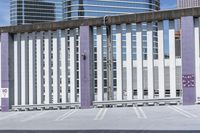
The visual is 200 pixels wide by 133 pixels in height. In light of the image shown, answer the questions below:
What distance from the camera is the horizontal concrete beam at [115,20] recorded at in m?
23.5

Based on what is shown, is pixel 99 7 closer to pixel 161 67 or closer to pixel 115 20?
pixel 115 20

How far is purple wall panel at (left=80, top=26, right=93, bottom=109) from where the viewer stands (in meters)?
25.1

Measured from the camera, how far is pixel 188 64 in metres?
23.0

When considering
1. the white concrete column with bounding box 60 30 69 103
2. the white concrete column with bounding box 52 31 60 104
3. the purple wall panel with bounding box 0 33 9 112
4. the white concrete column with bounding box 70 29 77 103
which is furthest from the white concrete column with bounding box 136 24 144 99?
the purple wall panel with bounding box 0 33 9 112

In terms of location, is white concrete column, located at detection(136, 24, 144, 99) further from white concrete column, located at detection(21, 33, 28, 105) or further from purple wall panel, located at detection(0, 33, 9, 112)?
purple wall panel, located at detection(0, 33, 9, 112)

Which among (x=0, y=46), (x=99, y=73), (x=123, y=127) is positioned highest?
(x=0, y=46)

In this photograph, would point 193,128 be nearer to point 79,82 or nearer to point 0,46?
point 79,82


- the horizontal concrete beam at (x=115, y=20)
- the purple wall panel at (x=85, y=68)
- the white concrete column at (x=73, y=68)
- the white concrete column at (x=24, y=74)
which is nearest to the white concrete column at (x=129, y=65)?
the horizontal concrete beam at (x=115, y=20)

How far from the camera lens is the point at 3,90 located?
1102 inches

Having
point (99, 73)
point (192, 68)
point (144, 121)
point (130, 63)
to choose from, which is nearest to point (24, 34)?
point (99, 73)

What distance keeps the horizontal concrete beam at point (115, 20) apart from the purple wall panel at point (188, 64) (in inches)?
31.2

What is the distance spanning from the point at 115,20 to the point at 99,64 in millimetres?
2980

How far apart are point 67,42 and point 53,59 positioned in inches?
58.3

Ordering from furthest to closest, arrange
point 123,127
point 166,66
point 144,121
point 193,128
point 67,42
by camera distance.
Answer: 1. point 67,42
2. point 166,66
3. point 144,121
4. point 123,127
5. point 193,128
